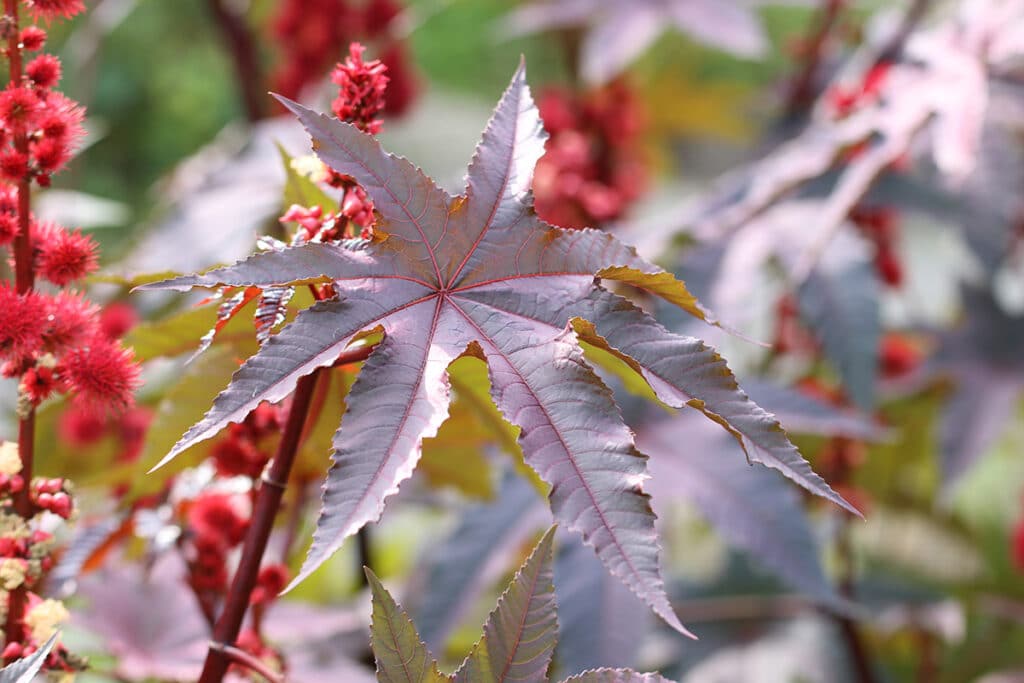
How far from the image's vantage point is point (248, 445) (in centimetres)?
38

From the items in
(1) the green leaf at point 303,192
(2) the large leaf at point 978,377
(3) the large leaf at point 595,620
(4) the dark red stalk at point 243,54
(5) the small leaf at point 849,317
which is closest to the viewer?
(1) the green leaf at point 303,192

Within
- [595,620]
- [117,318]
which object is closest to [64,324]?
[595,620]

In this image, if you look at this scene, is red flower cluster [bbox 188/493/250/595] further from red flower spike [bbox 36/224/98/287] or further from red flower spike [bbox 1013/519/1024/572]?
red flower spike [bbox 1013/519/1024/572]

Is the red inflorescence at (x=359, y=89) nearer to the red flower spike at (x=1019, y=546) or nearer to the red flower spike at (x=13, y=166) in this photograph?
the red flower spike at (x=13, y=166)

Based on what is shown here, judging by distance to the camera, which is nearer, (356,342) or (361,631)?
(356,342)

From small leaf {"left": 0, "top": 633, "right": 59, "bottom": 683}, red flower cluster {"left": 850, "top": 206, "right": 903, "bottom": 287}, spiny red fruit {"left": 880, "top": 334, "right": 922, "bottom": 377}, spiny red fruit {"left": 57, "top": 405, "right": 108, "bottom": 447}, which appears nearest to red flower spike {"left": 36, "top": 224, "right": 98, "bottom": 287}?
small leaf {"left": 0, "top": 633, "right": 59, "bottom": 683}

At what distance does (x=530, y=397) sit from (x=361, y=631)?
1.18 feet

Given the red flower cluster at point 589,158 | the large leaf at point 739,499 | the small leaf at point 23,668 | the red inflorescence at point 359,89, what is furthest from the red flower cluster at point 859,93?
the small leaf at point 23,668

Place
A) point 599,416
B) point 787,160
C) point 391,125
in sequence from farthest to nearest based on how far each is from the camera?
1. point 391,125
2. point 787,160
3. point 599,416

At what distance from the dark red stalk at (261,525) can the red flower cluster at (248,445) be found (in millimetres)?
61

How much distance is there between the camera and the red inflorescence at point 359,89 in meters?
0.31

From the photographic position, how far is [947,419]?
80cm

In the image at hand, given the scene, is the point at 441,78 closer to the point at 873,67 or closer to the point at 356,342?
the point at 873,67

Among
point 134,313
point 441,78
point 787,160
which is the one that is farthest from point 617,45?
point 441,78
